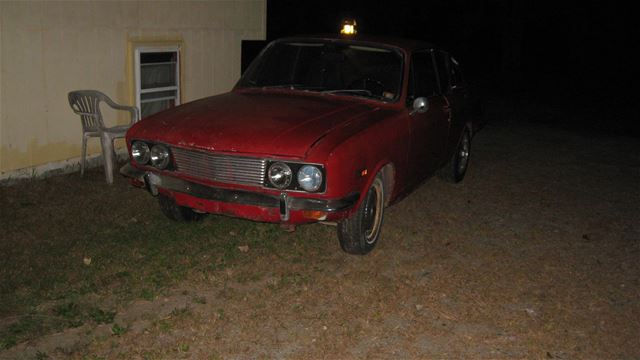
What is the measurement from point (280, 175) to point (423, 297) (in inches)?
53.9

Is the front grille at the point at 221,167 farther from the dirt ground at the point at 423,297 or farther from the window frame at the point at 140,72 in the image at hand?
the window frame at the point at 140,72

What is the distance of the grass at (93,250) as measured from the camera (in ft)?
15.6

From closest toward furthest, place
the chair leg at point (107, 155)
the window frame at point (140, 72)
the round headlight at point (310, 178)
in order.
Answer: the round headlight at point (310, 178)
the chair leg at point (107, 155)
the window frame at point (140, 72)

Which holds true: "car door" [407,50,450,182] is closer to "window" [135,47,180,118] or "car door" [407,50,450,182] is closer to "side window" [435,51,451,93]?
"side window" [435,51,451,93]

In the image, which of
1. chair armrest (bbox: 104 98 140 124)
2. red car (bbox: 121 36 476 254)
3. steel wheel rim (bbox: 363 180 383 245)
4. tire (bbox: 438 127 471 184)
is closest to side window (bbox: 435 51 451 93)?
red car (bbox: 121 36 476 254)

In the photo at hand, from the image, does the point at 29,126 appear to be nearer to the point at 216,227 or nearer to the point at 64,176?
the point at 64,176

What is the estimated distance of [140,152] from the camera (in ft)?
19.0

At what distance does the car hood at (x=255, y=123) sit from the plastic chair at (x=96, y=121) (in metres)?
1.95

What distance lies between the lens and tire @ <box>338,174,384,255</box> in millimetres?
5793

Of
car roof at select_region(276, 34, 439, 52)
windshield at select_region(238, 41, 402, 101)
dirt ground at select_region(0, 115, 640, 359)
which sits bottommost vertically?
dirt ground at select_region(0, 115, 640, 359)

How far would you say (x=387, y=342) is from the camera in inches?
177

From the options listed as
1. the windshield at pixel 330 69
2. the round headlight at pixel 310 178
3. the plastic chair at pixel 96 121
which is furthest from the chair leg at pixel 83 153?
the round headlight at pixel 310 178

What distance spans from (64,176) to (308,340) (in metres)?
4.86

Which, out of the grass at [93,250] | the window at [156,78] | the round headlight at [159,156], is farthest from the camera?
the window at [156,78]
